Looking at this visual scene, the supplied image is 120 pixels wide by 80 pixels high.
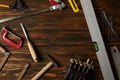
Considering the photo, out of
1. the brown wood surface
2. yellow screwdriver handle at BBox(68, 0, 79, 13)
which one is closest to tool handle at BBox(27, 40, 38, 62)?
the brown wood surface

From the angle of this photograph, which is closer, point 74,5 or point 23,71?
point 23,71

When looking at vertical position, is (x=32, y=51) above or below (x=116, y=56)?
above

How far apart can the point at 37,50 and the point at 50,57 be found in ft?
0.22

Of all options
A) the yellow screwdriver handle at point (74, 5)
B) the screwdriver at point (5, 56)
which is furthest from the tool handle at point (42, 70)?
the yellow screwdriver handle at point (74, 5)

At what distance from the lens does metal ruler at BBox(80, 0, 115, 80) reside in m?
1.14

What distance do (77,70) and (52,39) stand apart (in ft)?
0.62

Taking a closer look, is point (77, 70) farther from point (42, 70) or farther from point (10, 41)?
point (10, 41)

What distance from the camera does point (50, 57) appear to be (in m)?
1.13

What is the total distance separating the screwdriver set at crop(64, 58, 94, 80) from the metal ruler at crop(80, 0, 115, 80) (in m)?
0.08

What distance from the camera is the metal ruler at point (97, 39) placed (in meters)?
1.14

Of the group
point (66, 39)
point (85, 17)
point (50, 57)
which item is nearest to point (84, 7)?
point (85, 17)

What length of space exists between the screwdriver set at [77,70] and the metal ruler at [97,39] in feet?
0.25

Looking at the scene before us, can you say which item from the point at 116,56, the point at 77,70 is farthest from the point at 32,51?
the point at 116,56

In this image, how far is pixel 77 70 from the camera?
3.61 feet
